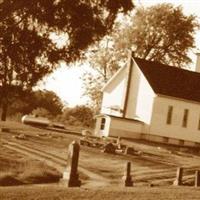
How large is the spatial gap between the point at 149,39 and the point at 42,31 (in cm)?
5004

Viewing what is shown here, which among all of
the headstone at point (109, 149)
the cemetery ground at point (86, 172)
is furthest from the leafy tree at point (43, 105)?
the headstone at point (109, 149)

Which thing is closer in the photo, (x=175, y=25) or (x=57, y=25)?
(x=57, y=25)

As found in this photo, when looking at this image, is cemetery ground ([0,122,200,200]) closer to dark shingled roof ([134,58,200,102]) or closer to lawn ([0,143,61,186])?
lawn ([0,143,61,186])

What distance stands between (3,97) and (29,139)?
55.1 ft

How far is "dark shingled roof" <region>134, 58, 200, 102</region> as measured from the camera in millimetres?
57062

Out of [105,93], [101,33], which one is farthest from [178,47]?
[101,33]

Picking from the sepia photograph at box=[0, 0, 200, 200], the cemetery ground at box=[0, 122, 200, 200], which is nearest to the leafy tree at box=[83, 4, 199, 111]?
the sepia photograph at box=[0, 0, 200, 200]

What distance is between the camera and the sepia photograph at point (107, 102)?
21.7 metres

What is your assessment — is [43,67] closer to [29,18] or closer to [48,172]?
[29,18]

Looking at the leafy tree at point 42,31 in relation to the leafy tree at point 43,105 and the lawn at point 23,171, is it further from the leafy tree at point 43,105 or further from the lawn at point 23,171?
the leafy tree at point 43,105

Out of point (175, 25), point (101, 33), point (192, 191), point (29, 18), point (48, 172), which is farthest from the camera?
point (175, 25)

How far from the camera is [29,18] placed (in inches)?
877

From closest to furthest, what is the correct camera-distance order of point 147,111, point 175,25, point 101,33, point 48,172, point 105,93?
point 101,33 < point 48,172 < point 147,111 < point 105,93 < point 175,25

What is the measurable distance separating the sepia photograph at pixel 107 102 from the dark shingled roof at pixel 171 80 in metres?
0.15
